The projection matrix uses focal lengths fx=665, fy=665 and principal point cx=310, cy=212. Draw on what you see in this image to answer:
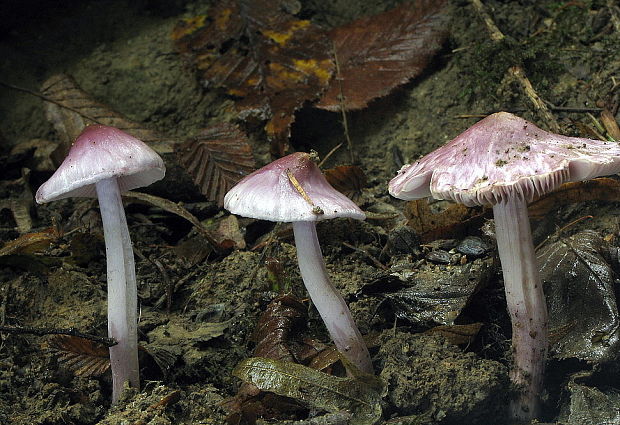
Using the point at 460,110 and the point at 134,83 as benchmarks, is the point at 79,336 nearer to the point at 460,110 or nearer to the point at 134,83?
the point at 134,83

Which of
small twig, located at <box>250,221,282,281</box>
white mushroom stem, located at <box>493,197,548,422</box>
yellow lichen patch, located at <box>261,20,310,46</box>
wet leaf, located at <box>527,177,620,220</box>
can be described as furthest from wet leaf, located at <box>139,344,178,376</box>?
yellow lichen patch, located at <box>261,20,310,46</box>

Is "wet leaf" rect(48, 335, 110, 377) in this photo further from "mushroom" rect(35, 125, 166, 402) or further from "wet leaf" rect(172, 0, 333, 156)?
"wet leaf" rect(172, 0, 333, 156)

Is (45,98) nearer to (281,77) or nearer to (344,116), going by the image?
(281,77)

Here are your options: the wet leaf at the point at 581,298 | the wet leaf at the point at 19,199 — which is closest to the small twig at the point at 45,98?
the wet leaf at the point at 19,199

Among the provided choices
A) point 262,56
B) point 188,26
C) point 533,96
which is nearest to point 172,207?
point 262,56

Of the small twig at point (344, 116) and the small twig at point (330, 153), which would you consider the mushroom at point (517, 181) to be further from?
the small twig at point (344, 116)
